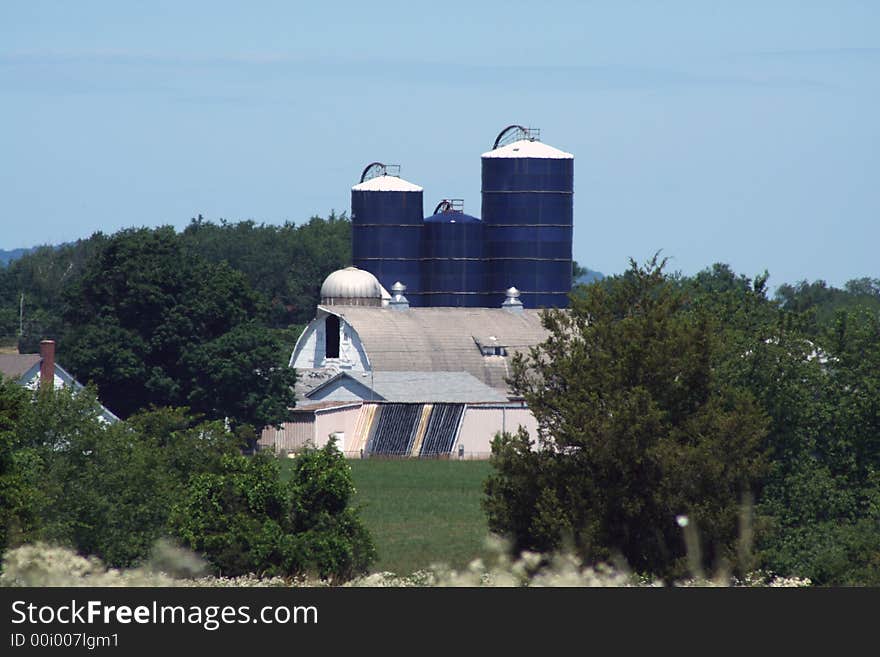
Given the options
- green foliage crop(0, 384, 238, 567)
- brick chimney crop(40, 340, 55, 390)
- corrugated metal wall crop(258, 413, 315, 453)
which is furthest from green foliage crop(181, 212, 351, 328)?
green foliage crop(0, 384, 238, 567)

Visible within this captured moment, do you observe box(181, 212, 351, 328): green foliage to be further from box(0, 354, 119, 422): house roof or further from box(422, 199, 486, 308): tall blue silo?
box(0, 354, 119, 422): house roof

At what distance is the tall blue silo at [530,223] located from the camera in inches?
3957

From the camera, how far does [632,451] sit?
31.8m

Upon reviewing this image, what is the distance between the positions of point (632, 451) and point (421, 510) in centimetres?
2083

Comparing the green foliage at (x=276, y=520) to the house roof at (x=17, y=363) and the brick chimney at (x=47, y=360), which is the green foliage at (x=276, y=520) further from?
the house roof at (x=17, y=363)

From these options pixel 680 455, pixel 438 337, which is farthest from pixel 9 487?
pixel 438 337

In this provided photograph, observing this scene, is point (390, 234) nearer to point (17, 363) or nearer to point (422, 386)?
point (422, 386)

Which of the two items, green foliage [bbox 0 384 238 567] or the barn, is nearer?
green foliage [bbox 0 384 238 567]

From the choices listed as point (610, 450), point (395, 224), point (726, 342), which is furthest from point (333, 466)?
point (395, 224)

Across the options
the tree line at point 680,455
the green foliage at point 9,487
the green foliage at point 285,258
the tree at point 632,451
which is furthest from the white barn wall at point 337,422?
the green foliage at point 285,258

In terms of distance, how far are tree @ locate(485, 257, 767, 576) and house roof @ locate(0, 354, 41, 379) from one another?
41719 millimetres

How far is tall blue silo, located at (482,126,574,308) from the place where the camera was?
100m

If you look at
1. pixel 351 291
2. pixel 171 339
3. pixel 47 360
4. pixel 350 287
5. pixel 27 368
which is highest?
pixel 350 287
